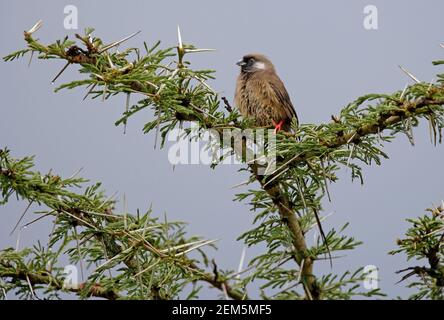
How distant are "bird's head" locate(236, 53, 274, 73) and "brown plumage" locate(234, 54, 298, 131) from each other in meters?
0.09

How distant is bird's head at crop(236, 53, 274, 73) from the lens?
5102 mm

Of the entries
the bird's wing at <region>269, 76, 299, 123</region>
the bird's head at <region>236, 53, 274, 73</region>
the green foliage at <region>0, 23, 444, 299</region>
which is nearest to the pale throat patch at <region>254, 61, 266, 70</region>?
the bird's head at <region>236, 53, 274, 73</region>

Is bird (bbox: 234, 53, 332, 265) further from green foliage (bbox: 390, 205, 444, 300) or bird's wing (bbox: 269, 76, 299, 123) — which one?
green foliage (bbox: 390, 205, 444, 300)

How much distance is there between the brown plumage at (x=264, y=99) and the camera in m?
4.60

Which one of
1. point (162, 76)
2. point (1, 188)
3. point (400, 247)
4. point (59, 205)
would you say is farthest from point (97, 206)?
point (400, 247)

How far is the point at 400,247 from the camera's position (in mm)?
2371

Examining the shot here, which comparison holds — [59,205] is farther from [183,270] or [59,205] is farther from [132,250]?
[183,270]

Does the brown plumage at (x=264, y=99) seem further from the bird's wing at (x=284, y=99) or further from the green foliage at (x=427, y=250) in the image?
the green foliage at (x=427, y=250)

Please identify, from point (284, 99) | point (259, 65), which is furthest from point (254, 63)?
point (284, 99)

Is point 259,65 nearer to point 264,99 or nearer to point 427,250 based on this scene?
point 264,99

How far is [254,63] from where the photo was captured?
5180 millimetres

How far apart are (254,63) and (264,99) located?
2.04 ft
